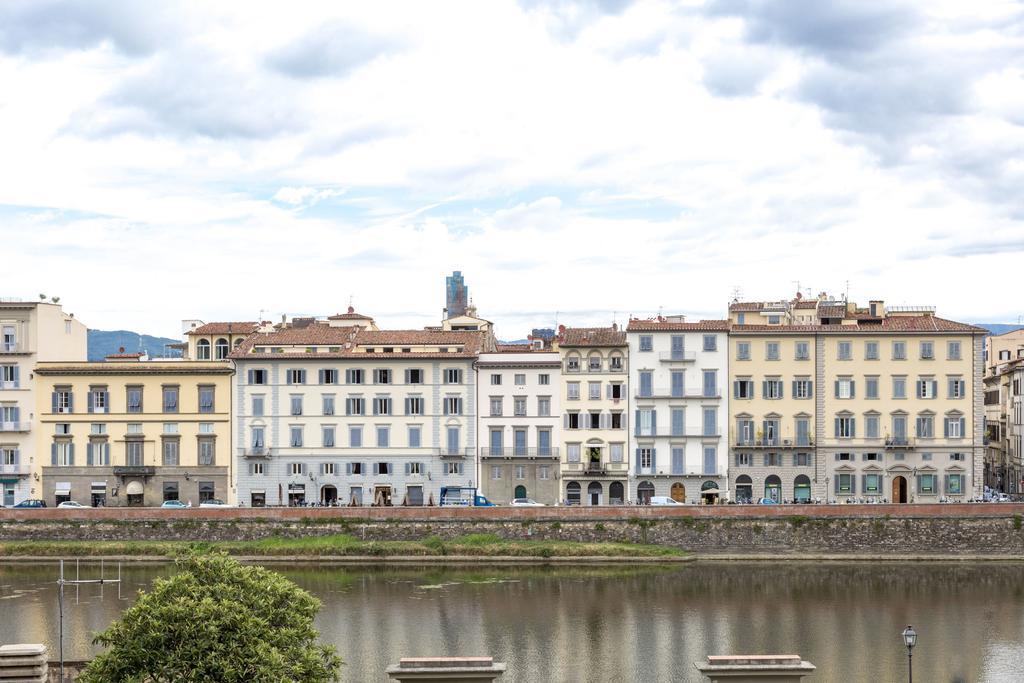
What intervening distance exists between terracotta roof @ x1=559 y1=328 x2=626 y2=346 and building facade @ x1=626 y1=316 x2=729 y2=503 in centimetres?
82

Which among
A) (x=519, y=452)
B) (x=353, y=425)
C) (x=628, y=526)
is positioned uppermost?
(x=353, y=425)

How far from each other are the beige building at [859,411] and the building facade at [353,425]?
14.3 metres

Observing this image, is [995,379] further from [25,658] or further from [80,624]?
[25,658]

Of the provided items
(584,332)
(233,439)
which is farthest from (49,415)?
(584,332)

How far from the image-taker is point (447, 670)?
973 inches

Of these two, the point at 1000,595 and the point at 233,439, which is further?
the point at 233,439

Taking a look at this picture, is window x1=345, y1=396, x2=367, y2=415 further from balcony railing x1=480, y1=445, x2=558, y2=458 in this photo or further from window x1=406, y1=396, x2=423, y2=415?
balcony railing x1=480, y1=445, x2=558, y2=458

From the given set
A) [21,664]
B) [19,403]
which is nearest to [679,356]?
[19,403]

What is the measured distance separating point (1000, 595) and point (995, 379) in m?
41.7

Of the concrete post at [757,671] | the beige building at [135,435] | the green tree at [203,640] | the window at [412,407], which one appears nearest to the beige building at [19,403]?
the beige building at [135,435]

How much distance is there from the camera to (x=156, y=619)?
27109 millimetres

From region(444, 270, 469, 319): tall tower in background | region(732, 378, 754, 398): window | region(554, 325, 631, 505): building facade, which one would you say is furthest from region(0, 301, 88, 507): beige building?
region(444, 270, 469, 319): tall tower in background

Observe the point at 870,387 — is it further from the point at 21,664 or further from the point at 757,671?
the point at 21,664

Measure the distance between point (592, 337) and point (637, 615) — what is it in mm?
25452
